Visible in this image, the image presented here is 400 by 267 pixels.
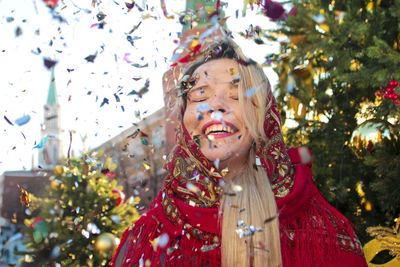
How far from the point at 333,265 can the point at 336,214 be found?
0.31m

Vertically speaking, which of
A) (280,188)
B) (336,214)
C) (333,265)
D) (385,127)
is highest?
(385,127)

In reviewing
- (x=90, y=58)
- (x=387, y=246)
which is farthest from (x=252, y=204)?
(x=90, y=58)

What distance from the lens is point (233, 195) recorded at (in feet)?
6.81

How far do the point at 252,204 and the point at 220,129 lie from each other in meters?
0.46

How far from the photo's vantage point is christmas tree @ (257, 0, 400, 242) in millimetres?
3006

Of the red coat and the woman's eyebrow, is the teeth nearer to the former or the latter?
the woman's eyebrow

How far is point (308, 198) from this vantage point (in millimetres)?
2186

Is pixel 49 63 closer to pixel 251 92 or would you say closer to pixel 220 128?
pixel 220 128

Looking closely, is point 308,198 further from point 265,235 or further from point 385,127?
point 385,127

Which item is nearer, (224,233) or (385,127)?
(224,233)

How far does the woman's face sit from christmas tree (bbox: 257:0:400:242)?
21.2 inches

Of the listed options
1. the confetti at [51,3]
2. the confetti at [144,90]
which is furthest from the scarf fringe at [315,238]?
the confetti at [51,3]

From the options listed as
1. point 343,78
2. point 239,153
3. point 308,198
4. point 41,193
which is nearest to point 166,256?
point 239,153

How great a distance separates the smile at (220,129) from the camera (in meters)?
2.21
